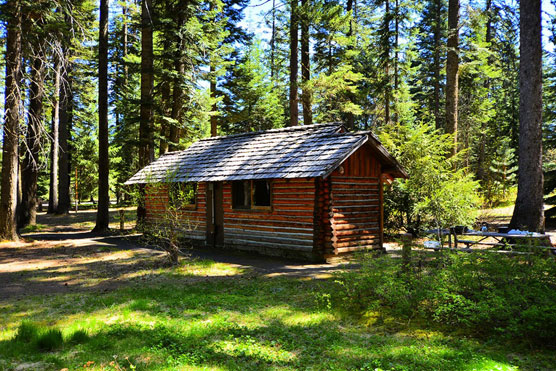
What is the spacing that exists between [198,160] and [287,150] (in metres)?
5.26

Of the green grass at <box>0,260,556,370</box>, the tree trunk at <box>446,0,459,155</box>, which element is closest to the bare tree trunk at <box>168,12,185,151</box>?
the tree trunk at <box>446,0,459,155</box>

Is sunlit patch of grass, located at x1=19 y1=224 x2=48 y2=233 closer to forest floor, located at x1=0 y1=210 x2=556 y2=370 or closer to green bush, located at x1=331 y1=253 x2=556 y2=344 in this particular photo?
forest floor, located at x1=0 y1=210 x2=556 y2=370

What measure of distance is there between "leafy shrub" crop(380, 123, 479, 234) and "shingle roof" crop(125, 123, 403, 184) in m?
3.88

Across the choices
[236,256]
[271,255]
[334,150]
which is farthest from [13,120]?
[334,150]

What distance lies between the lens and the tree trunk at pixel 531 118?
11289 mm

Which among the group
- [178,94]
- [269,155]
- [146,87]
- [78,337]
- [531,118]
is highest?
[178,94]

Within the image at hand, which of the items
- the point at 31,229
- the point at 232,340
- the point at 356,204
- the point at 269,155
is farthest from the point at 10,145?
the point at 356,204

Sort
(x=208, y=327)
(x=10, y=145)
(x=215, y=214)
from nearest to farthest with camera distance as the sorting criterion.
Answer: (x=208, y=327) → (x=10, y=145) → (x=215, y=214)

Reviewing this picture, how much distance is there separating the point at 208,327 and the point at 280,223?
727cm

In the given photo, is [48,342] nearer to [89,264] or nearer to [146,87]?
[89,264]

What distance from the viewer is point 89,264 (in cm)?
1152

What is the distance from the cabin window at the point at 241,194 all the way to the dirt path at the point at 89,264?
2.01 m

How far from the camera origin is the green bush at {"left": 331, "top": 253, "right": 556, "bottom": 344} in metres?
5.22

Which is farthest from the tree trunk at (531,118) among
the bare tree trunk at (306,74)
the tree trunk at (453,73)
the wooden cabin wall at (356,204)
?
the bare tree trunk at (306,74)
